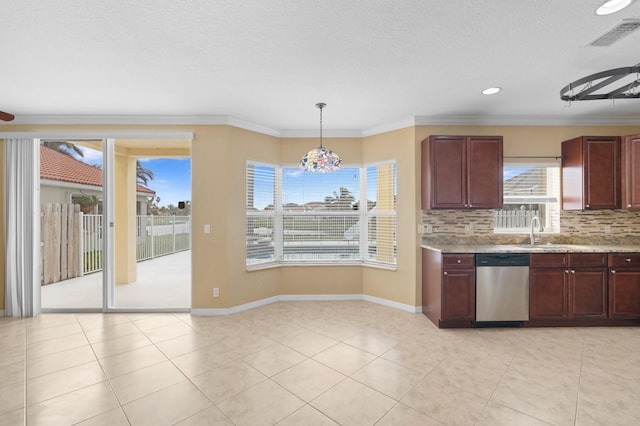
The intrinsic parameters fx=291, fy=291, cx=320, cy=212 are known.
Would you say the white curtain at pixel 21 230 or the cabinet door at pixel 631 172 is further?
the white curtain at pixel 21 230

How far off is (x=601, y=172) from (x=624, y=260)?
1.14m

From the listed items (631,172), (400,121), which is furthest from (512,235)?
(400,121)

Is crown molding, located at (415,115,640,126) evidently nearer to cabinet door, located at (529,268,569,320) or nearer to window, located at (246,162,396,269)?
window, located at (246,162,396,269)

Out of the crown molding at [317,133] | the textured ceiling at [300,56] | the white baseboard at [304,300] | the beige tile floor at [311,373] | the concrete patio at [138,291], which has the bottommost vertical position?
the beige tile floor at [311,373]

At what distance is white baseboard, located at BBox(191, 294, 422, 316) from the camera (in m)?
3.97

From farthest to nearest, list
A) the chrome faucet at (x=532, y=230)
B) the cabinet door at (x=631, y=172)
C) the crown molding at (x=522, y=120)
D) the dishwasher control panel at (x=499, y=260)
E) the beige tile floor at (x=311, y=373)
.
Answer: the crown molding at (x=522, y=120) < the chrome faucet at (x=532, y=230) < the cabinet door at (x=631, y=172) < the dishwasher control panel at (x=499, y=260) < the beige tile floor at (x=311, y=373)

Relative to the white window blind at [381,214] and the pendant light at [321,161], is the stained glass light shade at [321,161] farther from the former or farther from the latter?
the white window blind at [381,214]

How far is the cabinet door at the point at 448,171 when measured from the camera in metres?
3.73

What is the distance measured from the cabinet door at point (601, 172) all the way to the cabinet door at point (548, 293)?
3.55ft

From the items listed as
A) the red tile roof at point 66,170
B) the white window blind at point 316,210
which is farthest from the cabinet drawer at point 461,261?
the red tile roof at point 66,170

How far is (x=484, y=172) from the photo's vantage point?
374cm

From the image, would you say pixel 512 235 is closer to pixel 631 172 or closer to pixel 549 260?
pixel 549 260

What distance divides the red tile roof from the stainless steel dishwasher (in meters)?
4.63

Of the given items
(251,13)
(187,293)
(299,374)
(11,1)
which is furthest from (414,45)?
(187,293)
